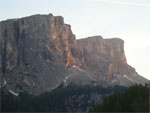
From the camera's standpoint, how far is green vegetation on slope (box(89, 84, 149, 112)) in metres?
116

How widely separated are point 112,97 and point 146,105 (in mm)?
31514

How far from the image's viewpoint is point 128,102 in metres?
130

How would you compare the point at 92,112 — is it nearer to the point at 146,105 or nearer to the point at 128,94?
the point at 128,94

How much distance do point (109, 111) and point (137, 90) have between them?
1869 centimetres

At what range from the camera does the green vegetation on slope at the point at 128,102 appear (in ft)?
380

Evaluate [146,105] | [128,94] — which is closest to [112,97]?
[128,94]

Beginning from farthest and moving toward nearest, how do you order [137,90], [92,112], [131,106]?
[137,90] < [92,112] < [131,106]

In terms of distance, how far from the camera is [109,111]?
12612 cm

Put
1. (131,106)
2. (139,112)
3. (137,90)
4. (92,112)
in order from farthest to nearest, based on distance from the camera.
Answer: (137,90) → (92,112) → (131,106) → (139,112)

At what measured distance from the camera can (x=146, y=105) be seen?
110m

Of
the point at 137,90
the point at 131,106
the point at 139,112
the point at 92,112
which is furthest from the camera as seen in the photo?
the point at 137,90

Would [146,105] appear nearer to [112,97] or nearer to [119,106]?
[119,106]

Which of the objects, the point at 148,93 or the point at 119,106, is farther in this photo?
the point at 148,93

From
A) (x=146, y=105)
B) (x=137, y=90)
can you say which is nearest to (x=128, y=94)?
(x=137, y=90)
